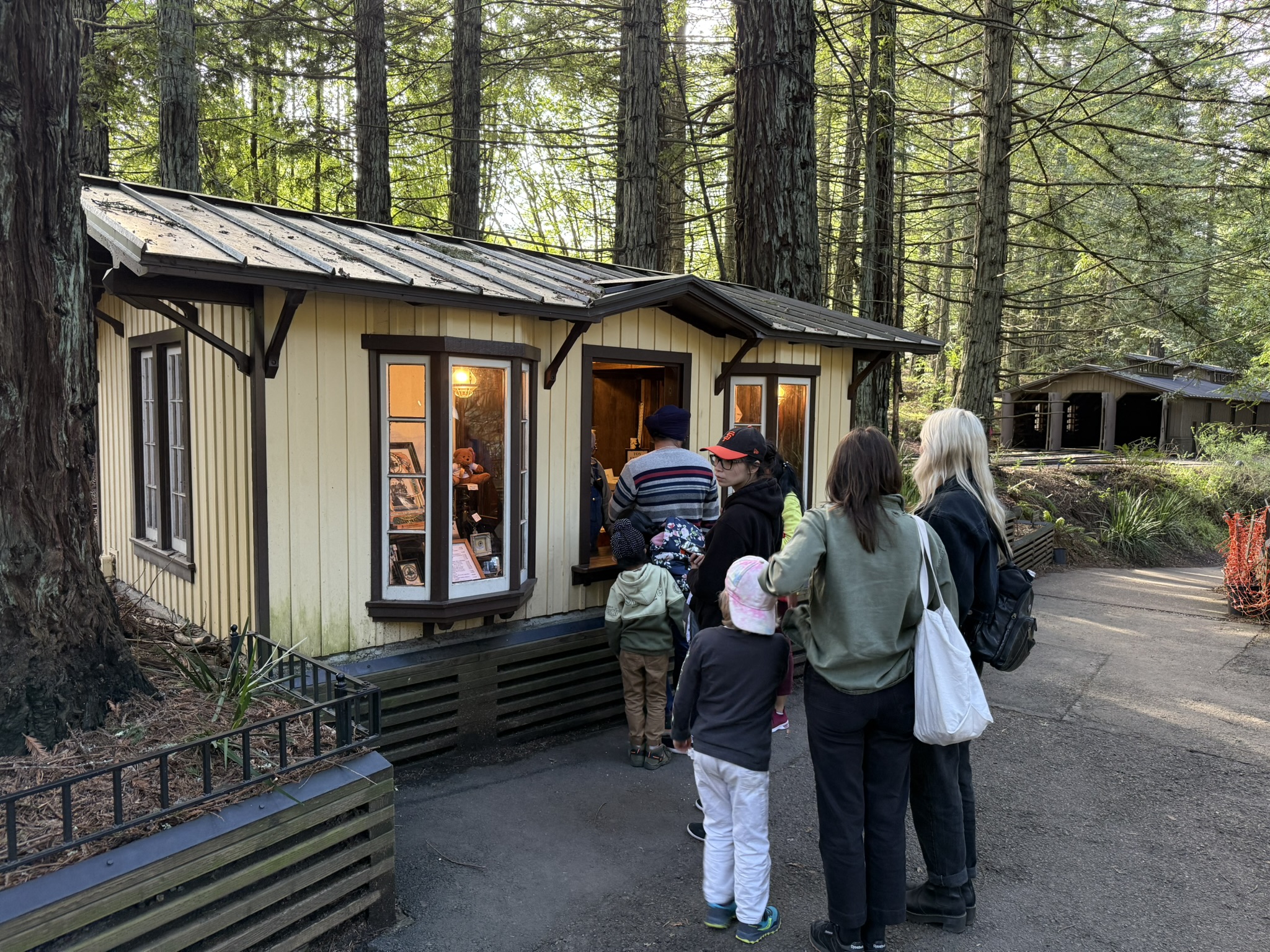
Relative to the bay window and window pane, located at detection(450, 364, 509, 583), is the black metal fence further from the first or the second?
window pane, located at detection(450, 364, 509, 583)

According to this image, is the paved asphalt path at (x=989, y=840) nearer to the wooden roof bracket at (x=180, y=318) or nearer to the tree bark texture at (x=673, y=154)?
the wooden roof bracket at (x=180, y=318)

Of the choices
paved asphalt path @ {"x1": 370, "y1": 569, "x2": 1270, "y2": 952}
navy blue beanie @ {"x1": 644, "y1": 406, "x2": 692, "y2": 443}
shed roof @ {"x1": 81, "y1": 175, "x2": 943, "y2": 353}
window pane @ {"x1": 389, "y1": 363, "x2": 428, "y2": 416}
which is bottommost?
paved asphalt path @ {"x1": 370, "y1": 569, "x2": 1270, "y2": 952}

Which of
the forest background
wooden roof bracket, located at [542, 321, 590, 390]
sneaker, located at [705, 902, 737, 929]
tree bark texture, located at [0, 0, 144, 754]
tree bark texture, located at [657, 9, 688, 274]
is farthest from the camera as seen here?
tree bark texture, located at [657, 9, 688, 274]

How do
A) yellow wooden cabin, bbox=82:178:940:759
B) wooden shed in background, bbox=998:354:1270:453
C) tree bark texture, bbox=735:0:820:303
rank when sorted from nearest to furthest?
→ yellow wooden cabin, bbox=82:178:940:759 < tree bark texture, bbox=735:0:820:303 < wooden shed in background, bbox=998:354:1270:453

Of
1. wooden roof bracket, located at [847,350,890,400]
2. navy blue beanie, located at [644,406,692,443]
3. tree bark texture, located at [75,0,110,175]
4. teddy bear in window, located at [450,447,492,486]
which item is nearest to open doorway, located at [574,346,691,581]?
navy blue beanie, located at [644,406,692,443]

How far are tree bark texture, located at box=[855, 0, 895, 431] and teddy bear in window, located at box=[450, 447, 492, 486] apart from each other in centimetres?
602

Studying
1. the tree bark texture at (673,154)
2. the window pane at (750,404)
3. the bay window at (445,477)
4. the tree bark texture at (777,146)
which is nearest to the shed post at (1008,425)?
the tree bark texture at (673,154)

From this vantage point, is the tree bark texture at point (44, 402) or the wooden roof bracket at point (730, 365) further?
the wooden roof bracket at point (730, 365)

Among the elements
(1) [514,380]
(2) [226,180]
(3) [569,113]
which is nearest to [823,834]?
(1) [514,380]

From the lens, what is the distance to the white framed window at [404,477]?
4.87 metres

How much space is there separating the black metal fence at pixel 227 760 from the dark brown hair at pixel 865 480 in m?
2.06

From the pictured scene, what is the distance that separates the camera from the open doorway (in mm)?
5965

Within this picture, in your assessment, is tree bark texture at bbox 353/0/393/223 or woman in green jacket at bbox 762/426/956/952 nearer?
woman in green jacket at bbox 762/426/956/952

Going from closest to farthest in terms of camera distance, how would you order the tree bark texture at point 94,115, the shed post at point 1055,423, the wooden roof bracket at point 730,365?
the wooden roof bracket at point 730,365, the tree bark texture at point 94,115, the shed post at point 1055,423
